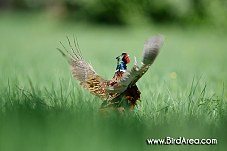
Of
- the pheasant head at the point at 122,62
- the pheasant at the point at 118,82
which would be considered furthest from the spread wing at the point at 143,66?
the pheasant head at the point at 122,62

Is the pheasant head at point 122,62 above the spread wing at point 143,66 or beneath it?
above

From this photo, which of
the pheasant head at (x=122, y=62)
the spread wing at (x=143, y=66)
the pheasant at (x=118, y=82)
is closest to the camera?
the spread wing at (x=143, y=66)

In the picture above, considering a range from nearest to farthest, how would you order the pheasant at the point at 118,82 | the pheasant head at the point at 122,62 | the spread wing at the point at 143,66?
the spread wing at the point at 143,66
the pheasant at the point at 118,82
the pheasant head at the point at 122,62

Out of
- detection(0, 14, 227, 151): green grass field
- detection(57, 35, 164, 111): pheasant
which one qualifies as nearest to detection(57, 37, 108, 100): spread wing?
detection(57, 35, 164, 111): pheasant

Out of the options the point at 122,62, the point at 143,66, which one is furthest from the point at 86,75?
the point at 143,66

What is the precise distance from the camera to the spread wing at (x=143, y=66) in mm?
2889

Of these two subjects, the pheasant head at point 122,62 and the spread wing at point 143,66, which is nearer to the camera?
the spread wing at point 143,66

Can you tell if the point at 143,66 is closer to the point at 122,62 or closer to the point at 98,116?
the point at 122,62

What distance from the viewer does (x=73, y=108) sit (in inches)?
141

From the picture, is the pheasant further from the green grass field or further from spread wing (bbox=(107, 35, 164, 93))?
the green grass field

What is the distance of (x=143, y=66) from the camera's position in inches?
118

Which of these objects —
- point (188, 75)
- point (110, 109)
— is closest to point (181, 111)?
point (110, 109)

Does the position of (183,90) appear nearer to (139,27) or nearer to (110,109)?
(110,109)

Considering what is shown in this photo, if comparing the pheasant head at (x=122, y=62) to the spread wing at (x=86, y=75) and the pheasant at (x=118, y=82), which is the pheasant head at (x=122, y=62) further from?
the spread wing at (x=86, y=75)
